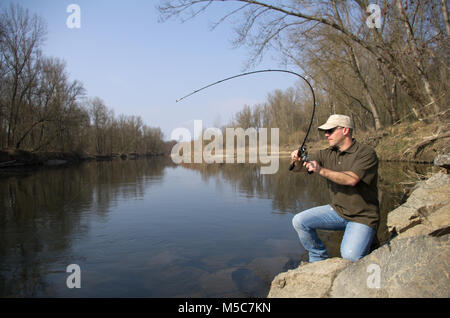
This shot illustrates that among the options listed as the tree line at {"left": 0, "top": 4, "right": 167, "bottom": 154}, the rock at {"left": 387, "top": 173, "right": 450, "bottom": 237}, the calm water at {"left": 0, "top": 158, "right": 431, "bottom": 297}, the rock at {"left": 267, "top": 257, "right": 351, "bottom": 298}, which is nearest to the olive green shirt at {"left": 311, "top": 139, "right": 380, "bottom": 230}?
the rock at {"left": 267, "top": 257, "right": 351, "bottom": 298}

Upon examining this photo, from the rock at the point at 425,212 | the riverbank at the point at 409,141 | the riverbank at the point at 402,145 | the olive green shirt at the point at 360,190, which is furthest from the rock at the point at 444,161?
the olive green shirt at the point at 360,190

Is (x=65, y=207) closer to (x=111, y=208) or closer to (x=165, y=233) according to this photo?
(x=111, y=208)

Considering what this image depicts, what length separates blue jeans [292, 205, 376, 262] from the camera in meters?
3.32

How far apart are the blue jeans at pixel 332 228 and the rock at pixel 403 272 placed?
271 millimetres

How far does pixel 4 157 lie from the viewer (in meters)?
27.0

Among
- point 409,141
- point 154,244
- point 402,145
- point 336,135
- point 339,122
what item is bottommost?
point 154,244

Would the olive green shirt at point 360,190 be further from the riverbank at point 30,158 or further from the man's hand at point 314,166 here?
the riverbank at point 30,158

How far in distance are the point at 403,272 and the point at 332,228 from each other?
3.43 feet

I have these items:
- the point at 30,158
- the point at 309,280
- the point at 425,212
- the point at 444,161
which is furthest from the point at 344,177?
the point at 30,158

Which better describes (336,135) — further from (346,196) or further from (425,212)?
(425,212)

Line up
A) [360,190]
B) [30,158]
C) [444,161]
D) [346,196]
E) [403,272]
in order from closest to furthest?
[403,272], [360,190], [346,196], [444,161], [30,158]

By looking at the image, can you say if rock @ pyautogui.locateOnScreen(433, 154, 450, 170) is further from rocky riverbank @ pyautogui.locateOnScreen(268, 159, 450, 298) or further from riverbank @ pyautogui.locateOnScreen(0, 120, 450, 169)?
rocky riverbank @ pyautogui.locateOnScreen(268, 159, 450, 298)

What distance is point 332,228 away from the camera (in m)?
3.73
